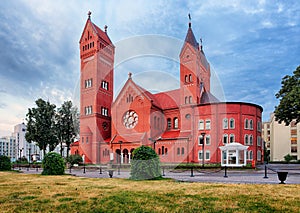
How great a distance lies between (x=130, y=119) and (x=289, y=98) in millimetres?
26750

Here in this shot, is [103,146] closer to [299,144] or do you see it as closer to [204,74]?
[204,74]

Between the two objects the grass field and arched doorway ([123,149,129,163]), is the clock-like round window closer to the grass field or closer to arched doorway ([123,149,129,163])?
arched doorway ([123,149,129,163])

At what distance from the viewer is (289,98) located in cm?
2814

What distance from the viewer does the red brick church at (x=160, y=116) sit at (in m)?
40.0

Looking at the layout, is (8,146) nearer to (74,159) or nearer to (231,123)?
(74,159)

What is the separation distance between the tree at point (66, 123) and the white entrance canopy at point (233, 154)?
117 feet

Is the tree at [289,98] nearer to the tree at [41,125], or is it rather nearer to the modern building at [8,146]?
the tree at [41,125]

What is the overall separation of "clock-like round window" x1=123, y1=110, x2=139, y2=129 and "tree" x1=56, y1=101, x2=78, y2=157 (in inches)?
697

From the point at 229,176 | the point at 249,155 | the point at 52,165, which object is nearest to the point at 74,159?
the point at 52,165

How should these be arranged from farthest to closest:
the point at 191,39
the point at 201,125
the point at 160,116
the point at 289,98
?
the point at 191,39 → the point at 160,116 → the point at 201,125 → the point at 289,98

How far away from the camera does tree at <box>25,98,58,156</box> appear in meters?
53.4

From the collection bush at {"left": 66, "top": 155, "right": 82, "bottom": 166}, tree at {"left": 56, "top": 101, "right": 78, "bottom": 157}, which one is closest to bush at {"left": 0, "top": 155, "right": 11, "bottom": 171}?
bush at {"left": 66, "top": 155, "right": 82, "bottom": 166}

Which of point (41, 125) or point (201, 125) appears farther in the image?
point (41, 125)

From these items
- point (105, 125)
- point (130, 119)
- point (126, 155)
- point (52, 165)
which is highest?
point (130, 119)
